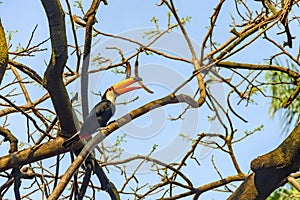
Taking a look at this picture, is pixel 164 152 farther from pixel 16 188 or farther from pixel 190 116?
pixel 16 188

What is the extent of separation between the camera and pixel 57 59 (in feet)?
7.20

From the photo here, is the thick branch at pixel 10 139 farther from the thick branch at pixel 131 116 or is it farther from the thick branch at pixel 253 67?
the thick branch at pixel 253 67

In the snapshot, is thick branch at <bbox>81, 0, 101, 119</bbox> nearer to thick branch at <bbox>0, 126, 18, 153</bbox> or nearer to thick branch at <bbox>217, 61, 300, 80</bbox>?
thick branch at <bbox>0, 126, 18, 153</bbox>

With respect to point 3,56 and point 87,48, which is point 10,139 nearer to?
point 87,48

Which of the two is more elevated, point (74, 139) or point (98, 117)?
point (98, 117)

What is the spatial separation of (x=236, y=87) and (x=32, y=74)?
1129mm

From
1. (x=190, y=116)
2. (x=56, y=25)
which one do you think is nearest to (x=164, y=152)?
(x=190, y=116)

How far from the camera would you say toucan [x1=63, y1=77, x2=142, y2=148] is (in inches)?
101

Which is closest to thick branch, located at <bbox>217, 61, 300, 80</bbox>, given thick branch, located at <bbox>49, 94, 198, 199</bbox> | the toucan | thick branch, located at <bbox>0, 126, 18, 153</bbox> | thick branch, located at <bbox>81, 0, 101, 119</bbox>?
thick branch, located at <bbox>49, 94, 198, 199</bbox>

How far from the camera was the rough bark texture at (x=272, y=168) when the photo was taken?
204 cm

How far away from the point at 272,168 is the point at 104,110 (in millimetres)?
1128

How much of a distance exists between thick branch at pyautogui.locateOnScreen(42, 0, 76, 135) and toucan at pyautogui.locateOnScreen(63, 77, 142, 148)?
0.20 metres

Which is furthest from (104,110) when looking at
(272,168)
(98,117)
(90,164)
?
(272,168)

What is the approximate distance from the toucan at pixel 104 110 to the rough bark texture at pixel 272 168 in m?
0.76
